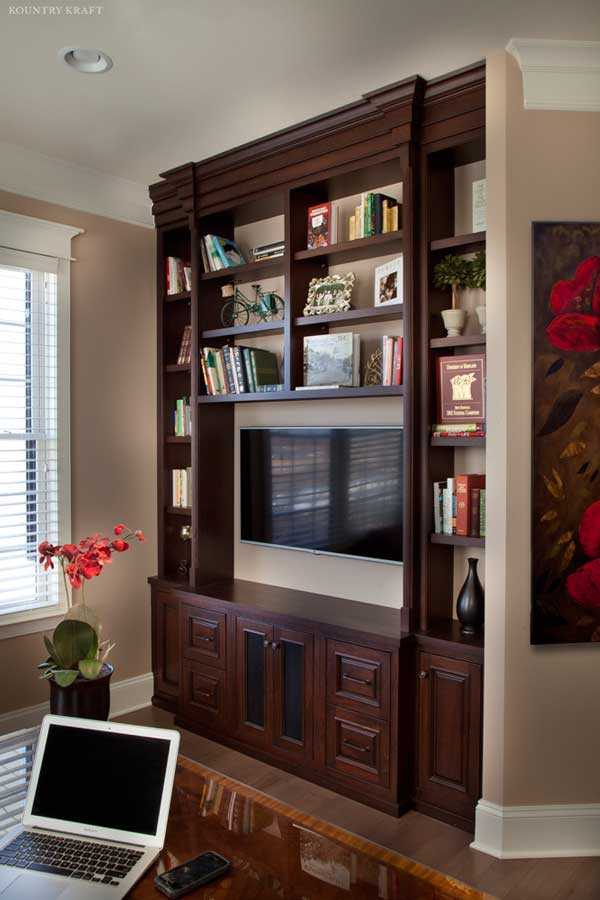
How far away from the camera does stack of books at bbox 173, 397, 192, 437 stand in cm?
395

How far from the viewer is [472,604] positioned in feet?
9.11

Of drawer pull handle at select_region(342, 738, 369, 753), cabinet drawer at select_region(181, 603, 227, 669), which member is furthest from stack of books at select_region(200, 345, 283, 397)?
drawer pull handle at select_region(342, 738, 369, 753)

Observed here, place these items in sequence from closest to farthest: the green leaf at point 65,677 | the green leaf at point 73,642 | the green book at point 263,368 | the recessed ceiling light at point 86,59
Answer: the green leaf at point 65,677, the green leaf at point 73,642, the recessed ceiling light at point 86,59, the green book at point 263,368

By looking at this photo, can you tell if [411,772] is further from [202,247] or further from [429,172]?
[202,247]

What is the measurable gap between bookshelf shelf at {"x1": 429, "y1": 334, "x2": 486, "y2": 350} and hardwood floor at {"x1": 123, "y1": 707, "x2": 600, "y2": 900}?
187 centimetres

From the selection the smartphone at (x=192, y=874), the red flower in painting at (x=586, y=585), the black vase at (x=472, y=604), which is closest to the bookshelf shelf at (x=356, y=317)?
the black vase at (x=472, y=604)

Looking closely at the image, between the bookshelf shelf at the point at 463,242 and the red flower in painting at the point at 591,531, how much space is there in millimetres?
1090

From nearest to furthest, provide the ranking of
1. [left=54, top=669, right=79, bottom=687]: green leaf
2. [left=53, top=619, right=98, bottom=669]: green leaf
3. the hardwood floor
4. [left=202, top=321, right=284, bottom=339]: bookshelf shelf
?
[left=54, top=669, right=79, bottom=687]: green leaf, [left=53, top=619, right=98, bottom=669]: green leaf, the hardwood floor, [left=202, top=321, right=284, bottom=339]: bookshelf shelf

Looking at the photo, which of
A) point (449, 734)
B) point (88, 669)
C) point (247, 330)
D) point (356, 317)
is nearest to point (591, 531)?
point (449, 734)

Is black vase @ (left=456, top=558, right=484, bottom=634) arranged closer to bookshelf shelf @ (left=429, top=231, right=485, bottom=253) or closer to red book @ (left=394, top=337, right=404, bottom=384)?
red book @ (left=394, top=337, right=404, bottom=384)

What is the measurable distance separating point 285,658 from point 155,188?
2.60m

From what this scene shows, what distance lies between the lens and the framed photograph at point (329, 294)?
3.22m

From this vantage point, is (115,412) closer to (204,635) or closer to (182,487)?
(182,487)

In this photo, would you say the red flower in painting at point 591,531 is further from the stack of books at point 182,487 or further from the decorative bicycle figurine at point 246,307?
the stack of books at point 182,487
